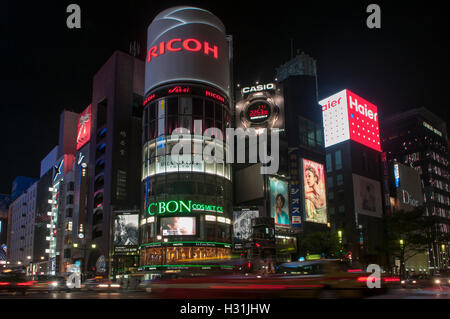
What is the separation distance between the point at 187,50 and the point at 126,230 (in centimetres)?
2932

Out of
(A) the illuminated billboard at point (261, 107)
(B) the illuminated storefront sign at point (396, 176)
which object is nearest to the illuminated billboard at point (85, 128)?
(A) the illuminated billboard at point (261, 107)

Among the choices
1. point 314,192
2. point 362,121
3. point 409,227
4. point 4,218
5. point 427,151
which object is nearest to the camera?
point 409,227

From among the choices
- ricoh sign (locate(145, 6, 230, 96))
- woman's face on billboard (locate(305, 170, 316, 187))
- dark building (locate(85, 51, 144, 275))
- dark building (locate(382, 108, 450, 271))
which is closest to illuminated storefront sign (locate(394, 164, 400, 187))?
dark building (locate(382, 108, 450, 271))

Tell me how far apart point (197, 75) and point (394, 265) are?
6928 cm

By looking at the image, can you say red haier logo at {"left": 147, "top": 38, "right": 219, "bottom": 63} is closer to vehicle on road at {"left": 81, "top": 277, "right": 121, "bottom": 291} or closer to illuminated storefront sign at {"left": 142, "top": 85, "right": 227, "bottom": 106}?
illuminated storefront sign at {"left": 142, "top": 85, "right": 227, "bottom": 106}

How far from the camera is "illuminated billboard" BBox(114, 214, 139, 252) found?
67000mm

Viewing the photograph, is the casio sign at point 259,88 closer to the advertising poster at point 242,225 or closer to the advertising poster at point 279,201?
the advertising poster at point 279,201

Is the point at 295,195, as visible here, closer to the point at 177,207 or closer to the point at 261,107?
the point at 261,107

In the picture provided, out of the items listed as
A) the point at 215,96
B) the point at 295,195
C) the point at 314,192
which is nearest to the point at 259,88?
the point at 215,96

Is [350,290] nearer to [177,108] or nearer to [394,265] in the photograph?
[177,108]

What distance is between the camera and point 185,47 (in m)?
64.2

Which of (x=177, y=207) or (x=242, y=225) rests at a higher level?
(x=177, y=207)

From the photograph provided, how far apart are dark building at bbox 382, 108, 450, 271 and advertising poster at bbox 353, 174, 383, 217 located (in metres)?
37.0

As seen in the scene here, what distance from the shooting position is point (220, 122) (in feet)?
212
